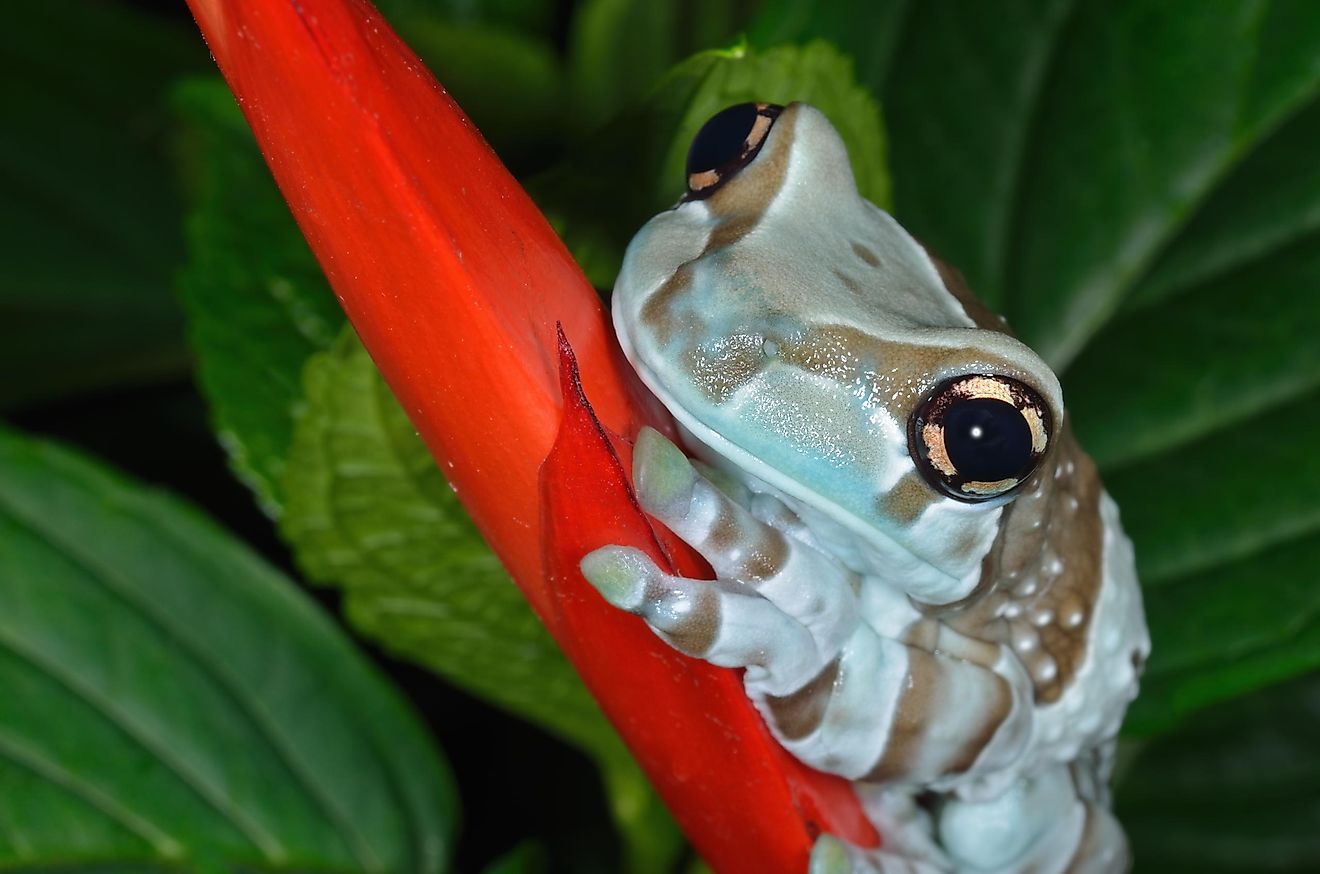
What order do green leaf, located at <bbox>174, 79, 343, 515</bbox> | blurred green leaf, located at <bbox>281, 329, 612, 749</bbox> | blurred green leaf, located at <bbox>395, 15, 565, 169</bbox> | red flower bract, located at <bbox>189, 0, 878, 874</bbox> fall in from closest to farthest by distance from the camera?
red flower bract, located at <bbox>189, 0, 878, 874</bbox> → blurred green leaf, located at <bbox>281, 329, 612, 749</bbox> → green leaf, located at <bbox>174, 79, 343, 515</bbox> → blurred green leaf, located at <bbox>395, 15, 565, 169</bbox>

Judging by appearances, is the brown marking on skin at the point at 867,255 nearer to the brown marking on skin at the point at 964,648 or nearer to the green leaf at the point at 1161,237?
the brown marking on skin at the point at 964,648

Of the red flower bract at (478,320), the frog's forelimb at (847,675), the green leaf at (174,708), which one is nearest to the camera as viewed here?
the red flower bract at (478,320)

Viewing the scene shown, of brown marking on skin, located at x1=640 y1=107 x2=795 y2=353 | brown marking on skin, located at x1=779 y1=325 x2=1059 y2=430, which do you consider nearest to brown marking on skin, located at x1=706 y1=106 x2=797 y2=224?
brown marking on skin, located at x1=640 y1=107 x2=795 y2=353

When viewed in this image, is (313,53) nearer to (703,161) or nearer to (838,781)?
(703,161)

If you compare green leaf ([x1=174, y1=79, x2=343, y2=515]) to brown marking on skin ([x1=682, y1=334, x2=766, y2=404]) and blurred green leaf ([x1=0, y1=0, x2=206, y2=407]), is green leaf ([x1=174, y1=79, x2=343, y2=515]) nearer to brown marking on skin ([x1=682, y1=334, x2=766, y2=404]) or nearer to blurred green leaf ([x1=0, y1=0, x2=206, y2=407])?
brown marking on skin ([x1=682, y1=334, x2=766, y2=404])

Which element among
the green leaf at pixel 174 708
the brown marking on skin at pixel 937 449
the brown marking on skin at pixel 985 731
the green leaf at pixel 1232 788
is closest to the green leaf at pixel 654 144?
the brown marking on skin at pixel 937 449

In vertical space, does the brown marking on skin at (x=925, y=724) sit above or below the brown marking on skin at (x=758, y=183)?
below
